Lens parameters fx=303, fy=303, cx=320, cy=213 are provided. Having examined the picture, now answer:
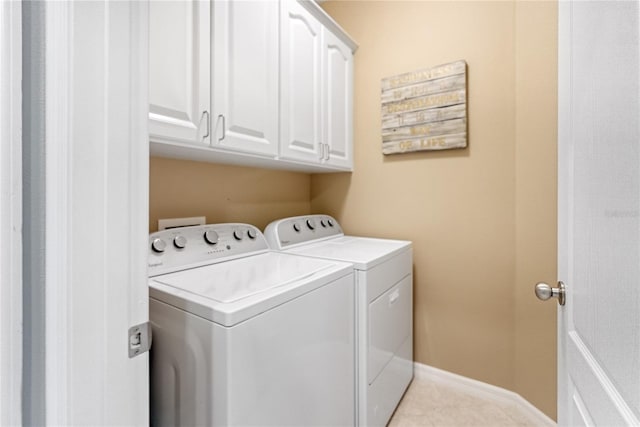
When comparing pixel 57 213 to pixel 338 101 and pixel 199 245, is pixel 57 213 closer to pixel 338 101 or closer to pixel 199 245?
pixel 199 245

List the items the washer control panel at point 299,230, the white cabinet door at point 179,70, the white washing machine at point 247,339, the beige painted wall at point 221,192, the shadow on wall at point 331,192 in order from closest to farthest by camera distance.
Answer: the white washing machine at point 247,339 < the white cabinet door at point 179,70 < the beige painted wall at point 221,192 < the washer control panel at point 299,230 < the shadow on wall at point 331,192

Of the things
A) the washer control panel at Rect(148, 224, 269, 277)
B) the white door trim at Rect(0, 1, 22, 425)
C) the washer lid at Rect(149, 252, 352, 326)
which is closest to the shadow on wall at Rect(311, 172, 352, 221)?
the washer control panel at Rect(148, 224, 269, 277)

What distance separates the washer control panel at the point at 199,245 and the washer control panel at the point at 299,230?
0.08m

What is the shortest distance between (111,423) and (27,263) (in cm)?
30

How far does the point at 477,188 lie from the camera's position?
5.93 feet

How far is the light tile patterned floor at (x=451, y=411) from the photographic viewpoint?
1607mm

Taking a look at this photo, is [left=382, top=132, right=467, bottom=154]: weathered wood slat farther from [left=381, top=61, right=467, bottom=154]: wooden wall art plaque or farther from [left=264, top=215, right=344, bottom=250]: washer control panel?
[left=264, top=215, right=344, bottom=250]: washer control panel

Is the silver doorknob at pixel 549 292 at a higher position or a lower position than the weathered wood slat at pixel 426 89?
lower

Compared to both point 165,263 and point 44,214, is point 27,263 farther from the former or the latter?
point 165,263

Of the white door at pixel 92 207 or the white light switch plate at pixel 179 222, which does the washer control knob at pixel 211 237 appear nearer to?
the white light switch plate at pixel 179 222

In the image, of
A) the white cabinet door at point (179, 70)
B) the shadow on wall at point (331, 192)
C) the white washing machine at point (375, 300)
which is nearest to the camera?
the white cabinet door at point (179, 70)

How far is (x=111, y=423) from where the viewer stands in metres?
0.51

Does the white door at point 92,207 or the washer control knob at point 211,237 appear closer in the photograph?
the white door at point 92,207

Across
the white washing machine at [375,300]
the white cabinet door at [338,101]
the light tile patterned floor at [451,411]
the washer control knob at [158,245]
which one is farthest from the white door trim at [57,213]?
the light tile patterned floor at [451,411]
